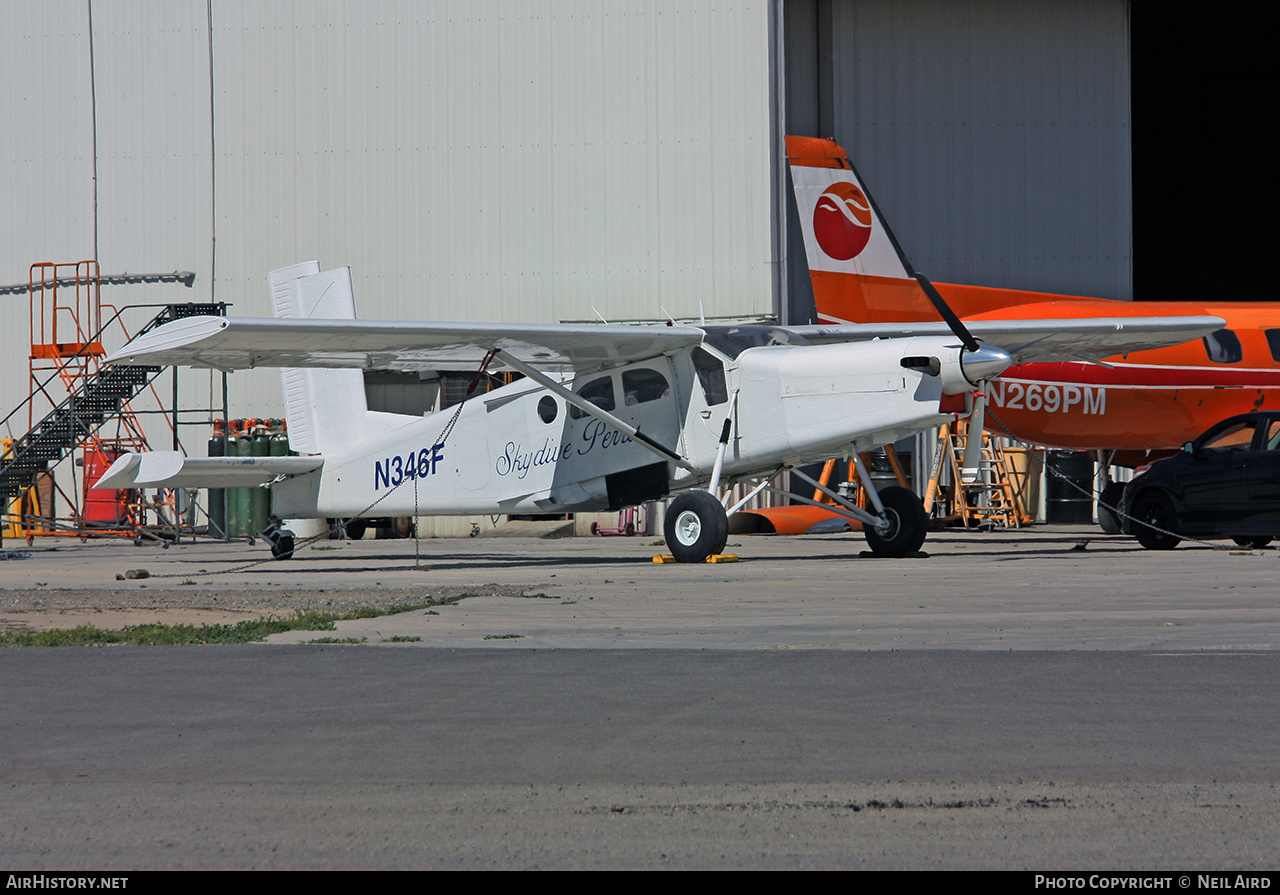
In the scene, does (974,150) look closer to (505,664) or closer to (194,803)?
(505,664)

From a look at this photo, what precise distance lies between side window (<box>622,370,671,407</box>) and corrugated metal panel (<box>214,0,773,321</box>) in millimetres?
10583

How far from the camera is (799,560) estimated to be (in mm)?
14016

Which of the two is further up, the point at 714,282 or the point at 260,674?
the point at 714,282

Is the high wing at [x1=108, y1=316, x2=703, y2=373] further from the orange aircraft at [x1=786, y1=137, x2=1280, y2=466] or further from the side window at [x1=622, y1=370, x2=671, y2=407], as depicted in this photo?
the orange aircraft at [x1=786, y1=137, x2=1280, y2=466]

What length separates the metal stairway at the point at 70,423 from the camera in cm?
2281

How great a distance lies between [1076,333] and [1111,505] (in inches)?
210

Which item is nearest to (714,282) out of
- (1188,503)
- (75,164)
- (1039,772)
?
(1188,503)

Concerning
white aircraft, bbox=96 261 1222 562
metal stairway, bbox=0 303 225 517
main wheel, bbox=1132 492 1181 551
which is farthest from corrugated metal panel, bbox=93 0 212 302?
main wheel, bbox=1132 492 1181 551

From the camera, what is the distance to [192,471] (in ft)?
47.3

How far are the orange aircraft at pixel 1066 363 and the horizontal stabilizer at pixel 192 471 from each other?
8638 mm

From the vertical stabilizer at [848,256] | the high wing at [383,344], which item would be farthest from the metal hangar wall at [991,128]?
the high wing at [383,344]

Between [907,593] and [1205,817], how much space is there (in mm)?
6201

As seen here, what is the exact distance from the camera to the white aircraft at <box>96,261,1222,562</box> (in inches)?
505

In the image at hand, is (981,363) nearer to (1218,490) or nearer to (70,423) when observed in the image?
(1218,490)
